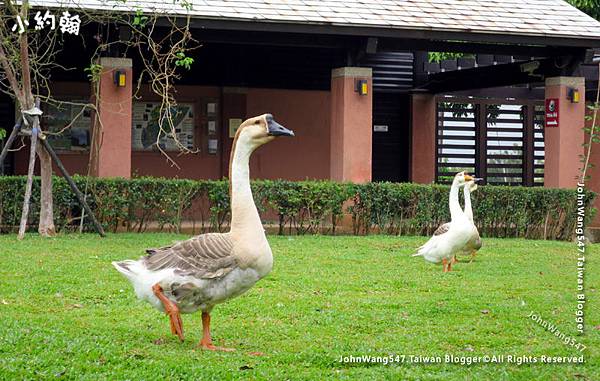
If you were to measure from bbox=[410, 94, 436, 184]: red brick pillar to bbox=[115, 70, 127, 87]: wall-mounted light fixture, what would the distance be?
906 centimetres

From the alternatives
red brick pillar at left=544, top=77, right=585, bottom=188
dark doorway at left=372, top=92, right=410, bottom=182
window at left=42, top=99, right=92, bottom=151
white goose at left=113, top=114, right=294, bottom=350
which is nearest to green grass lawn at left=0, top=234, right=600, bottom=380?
white goose at left=113, top=114, right=294, bottom=350

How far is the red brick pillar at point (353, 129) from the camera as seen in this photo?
19797 mm

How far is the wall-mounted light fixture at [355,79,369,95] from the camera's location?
1986 centimetres

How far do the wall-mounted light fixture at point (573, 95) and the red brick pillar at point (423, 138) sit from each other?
16.0 ft

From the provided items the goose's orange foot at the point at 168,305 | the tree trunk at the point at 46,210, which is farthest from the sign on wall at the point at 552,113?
the goose's orange foot at the point at 168,305

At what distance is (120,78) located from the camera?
60.0 feet

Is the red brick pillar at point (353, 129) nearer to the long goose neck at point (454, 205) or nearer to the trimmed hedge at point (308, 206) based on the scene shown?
the trimmed hedge at point (308, 206)

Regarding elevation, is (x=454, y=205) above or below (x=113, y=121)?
below

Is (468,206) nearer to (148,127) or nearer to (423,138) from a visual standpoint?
(148,127)

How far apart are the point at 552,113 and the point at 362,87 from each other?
163 inches

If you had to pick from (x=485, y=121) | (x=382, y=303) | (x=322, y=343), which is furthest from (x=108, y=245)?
(x=485, y=121)

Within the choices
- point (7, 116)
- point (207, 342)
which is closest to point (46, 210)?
point (7, 116)

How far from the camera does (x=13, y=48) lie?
1594 cm

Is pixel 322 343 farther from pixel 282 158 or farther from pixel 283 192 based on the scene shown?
pixel 282 158
